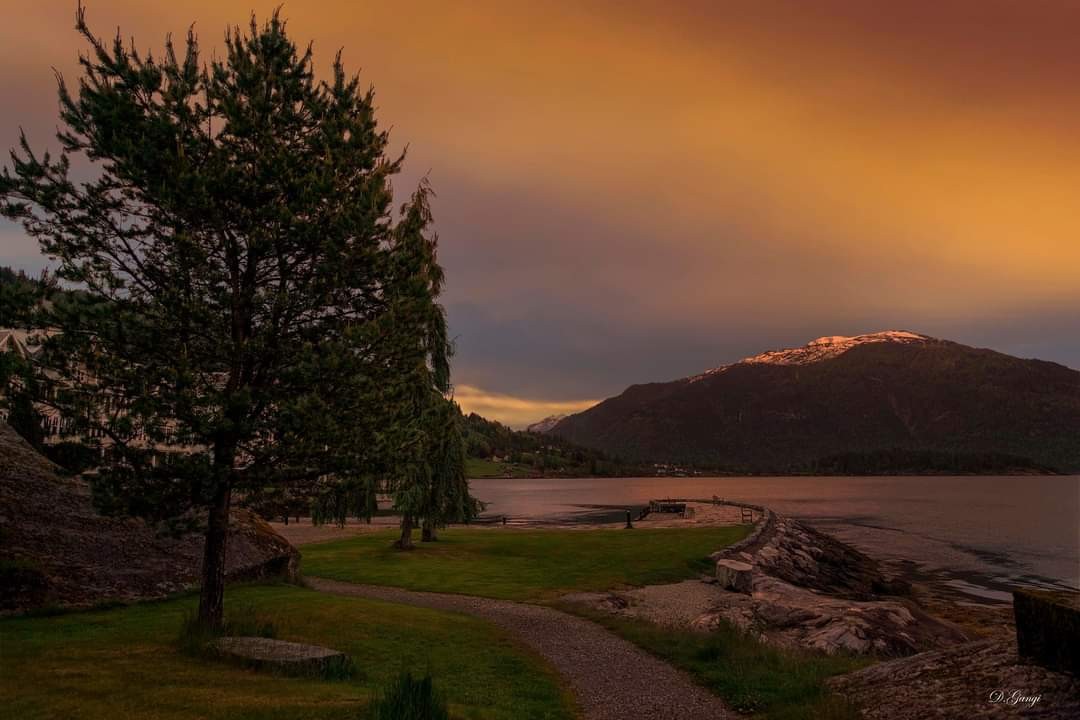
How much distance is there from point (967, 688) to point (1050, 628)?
57.8 inches

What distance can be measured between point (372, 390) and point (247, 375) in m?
3.26

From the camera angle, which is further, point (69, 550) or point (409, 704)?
point (69, 550)

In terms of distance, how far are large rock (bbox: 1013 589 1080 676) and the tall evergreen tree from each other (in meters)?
12.6

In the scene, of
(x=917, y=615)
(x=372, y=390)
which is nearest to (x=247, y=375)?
(x=372, y=390)

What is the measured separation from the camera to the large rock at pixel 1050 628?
7.56 meters

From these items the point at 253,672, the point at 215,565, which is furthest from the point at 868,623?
the point at 215,565

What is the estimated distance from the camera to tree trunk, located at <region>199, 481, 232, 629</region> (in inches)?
608

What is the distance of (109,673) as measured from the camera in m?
11.9

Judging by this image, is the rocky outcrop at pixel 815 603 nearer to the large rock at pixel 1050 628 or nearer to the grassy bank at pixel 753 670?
the grassy bank at pixel 753 670

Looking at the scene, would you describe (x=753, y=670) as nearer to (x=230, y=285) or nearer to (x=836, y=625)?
(x=836, y=625)

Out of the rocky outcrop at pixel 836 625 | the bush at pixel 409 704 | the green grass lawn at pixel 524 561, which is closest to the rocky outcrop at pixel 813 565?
the green grass lawn at pixel 524 561

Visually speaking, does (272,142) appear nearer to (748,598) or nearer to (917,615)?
(748,598)

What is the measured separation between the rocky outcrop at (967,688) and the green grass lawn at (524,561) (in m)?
17.5

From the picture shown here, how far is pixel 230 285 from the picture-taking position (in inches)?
639
